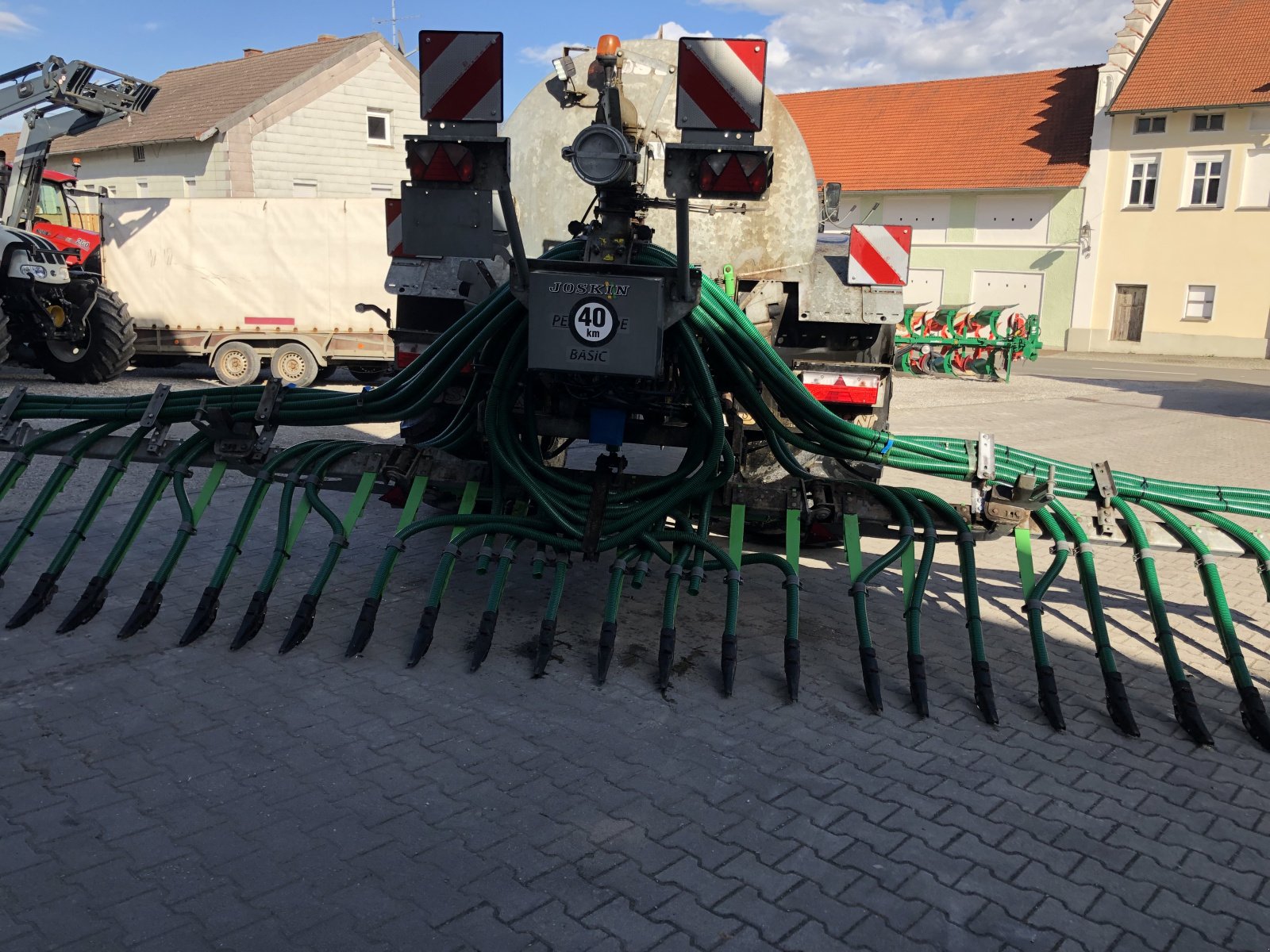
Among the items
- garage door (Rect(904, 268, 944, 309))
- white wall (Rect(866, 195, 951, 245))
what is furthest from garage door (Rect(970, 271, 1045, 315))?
white wall (Rect(866, 195, 951, 245))

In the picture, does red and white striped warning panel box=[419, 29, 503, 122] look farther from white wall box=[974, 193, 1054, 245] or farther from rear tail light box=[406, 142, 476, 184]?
white wall box=[974, 193, 1054, 245]

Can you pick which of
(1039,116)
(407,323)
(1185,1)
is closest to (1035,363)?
(1039,116)

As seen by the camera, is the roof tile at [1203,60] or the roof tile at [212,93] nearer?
the roof tile at [212,93]

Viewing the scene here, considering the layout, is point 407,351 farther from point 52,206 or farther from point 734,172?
point 52,206

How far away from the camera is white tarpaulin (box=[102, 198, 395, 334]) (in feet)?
44.1

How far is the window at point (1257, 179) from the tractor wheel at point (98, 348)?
26.5 m

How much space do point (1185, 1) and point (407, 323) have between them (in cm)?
3200

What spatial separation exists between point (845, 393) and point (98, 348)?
1062 centimetres

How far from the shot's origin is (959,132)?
31438 mm

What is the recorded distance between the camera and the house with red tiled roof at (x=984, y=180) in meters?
29.2

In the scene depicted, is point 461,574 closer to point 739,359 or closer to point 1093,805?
A: point 739,359

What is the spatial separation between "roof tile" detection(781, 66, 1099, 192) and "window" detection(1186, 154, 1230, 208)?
2695mm

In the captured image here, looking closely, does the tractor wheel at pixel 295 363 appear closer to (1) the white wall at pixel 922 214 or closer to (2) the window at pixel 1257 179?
(1) the white wall at pixel 922 214

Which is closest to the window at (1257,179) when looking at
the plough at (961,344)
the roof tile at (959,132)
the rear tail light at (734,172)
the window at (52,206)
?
the roof tile at (959,132)
